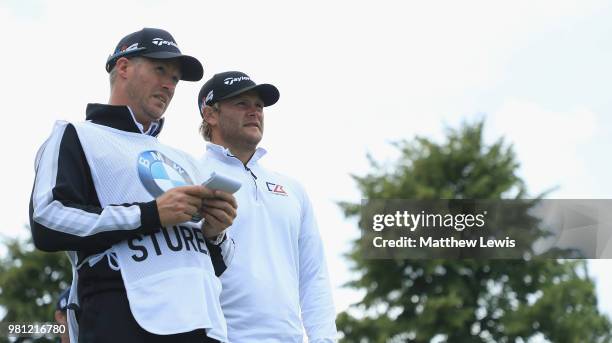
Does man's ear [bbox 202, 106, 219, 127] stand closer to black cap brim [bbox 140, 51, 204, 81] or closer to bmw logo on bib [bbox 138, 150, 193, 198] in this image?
black cap brim [bbox 140, 51, 204, 81]

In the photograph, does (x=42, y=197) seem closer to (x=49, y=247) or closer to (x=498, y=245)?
(x=49, y=247)

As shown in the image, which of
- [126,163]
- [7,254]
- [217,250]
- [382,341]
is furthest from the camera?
[7,254]

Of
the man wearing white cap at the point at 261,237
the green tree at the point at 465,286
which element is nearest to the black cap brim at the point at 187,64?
the man wearing white cap at the point at 261,237

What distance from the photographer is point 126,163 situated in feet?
11.1

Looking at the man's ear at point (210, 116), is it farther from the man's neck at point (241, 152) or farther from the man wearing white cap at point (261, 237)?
the man's neck at point (241, 152)

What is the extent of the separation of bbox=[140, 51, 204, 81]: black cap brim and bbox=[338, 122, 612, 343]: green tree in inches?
927

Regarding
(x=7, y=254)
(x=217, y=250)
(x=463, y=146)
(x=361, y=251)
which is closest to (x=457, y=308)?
(x=361, y=251)

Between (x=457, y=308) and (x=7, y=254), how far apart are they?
18393mm

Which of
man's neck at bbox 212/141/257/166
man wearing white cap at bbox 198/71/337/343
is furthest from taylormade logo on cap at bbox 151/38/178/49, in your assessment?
man's neck at bbox 212/141/257/166

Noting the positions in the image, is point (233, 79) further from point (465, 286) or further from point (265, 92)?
point (465, 286)

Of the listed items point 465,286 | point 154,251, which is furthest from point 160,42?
point 465,286

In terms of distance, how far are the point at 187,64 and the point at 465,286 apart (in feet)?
82.0

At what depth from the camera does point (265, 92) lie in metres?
5.41

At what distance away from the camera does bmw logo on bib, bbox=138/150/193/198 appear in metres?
3.41
